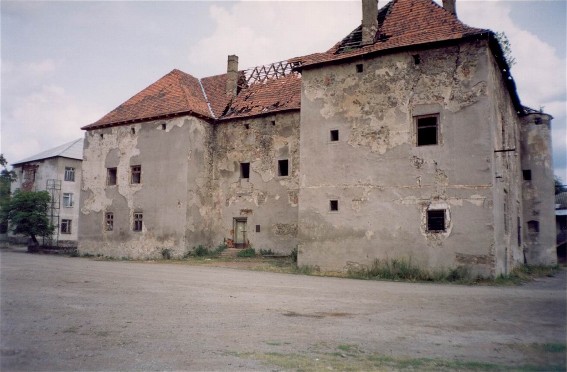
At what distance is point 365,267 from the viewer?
593 inches

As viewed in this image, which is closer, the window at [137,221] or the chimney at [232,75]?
the window at [137,221]

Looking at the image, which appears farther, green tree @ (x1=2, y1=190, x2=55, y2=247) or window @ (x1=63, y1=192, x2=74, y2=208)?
window @ (x1=63, y1=192, x2=74, y2=208)

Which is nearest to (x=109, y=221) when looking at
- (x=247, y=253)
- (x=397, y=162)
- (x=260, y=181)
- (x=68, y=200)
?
(x=247, y=253)

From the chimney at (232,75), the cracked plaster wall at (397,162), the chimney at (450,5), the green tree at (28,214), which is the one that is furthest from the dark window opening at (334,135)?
the green tree at (28,214)

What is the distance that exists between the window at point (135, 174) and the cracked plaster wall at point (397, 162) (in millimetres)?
11104

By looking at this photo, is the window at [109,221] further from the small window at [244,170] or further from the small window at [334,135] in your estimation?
the small window at [334,135]

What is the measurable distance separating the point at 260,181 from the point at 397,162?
9023 mm

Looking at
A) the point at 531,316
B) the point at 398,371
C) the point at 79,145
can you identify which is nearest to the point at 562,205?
the point at 531,316

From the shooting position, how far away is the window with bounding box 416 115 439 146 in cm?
1472

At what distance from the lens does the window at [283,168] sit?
21753 millimetres

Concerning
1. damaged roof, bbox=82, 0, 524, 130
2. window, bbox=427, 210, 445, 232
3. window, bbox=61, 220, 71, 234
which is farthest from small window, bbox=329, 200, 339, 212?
window, bbox=61, 220, 71, 234

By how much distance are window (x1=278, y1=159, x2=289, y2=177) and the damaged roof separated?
9.01ft

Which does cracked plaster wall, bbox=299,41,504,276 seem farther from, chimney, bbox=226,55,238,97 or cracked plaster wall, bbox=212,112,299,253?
chimney, bbox=226,55,238,97

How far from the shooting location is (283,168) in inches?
862
